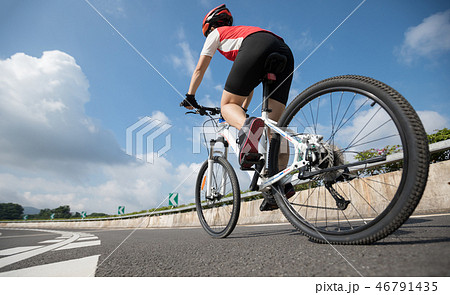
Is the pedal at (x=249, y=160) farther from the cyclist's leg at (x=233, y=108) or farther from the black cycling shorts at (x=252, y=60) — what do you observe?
the black cycling shorts at (x=252, y=60)

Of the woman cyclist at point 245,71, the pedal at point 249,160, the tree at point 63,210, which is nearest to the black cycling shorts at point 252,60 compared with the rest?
the woman cyclist at point 245,71

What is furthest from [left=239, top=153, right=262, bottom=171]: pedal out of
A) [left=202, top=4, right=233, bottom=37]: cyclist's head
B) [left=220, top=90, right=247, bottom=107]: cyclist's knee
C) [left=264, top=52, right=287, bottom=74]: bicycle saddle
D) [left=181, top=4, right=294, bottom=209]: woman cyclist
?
[left=202, top=4, right=233, bottom=37]: cyclist's head

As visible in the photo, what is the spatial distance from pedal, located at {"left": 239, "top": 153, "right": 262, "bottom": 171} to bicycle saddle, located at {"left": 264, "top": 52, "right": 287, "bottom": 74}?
84 centimetres

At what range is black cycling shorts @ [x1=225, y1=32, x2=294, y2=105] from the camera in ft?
7.50

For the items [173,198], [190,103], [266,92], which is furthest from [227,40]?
[173,198]

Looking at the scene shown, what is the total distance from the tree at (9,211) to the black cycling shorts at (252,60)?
103 meters

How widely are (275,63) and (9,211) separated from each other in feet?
360

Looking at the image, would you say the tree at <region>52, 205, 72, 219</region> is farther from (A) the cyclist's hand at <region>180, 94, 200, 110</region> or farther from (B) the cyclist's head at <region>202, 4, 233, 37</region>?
(B) the cyclist's head at <region>202, 4, 233, 37</region>

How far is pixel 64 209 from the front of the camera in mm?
85750

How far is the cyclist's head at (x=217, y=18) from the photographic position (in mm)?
2852

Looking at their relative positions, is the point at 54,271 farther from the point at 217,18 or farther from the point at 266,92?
the point at 217,18

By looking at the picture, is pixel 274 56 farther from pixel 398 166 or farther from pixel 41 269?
pixel 398 166

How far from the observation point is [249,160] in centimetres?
230
